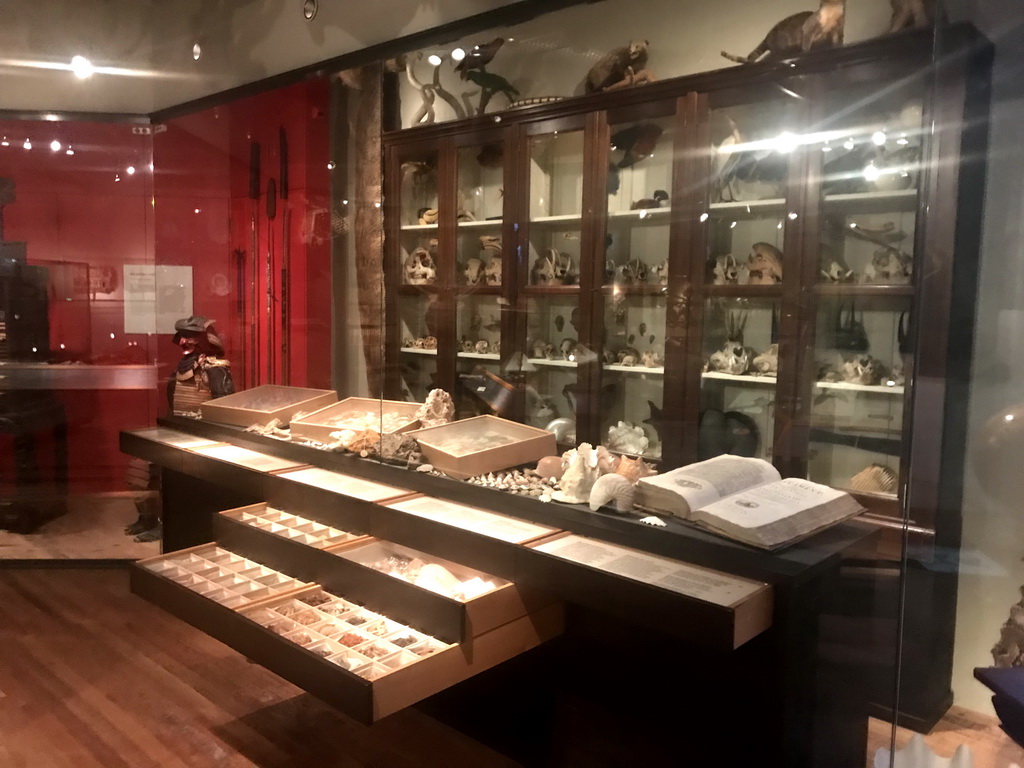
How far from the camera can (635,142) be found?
9.96 ft

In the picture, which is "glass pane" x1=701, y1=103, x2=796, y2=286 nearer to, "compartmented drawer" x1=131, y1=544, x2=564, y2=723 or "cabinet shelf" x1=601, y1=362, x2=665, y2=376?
"cabinet shelf" x1=601, y1=362, x2=665, y2=376

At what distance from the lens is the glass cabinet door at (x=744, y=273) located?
2695 millimetres

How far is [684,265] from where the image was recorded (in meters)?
2.91

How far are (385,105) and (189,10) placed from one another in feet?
3.64

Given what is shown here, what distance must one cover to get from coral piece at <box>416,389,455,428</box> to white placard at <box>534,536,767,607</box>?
97 cm

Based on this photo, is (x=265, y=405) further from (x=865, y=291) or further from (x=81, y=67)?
(x=865, y=291)

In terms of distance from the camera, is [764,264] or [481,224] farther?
[481,224]

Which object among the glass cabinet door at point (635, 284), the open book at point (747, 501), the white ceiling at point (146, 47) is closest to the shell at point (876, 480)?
the open book at point (747, 501)

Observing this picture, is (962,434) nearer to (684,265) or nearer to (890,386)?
(890,386)

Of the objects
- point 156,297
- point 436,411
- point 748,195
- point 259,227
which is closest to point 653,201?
point 748,195

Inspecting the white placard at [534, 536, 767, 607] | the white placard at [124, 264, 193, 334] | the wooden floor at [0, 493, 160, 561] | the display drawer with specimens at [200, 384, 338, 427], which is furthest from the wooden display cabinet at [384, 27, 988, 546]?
the wooden floor at [0, 493, 160, 561]

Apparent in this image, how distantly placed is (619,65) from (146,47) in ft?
8.09

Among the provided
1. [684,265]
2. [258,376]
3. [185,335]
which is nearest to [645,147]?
[684,265]

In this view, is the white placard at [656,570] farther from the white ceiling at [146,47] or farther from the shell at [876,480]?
the white ceiling at [146,47]
